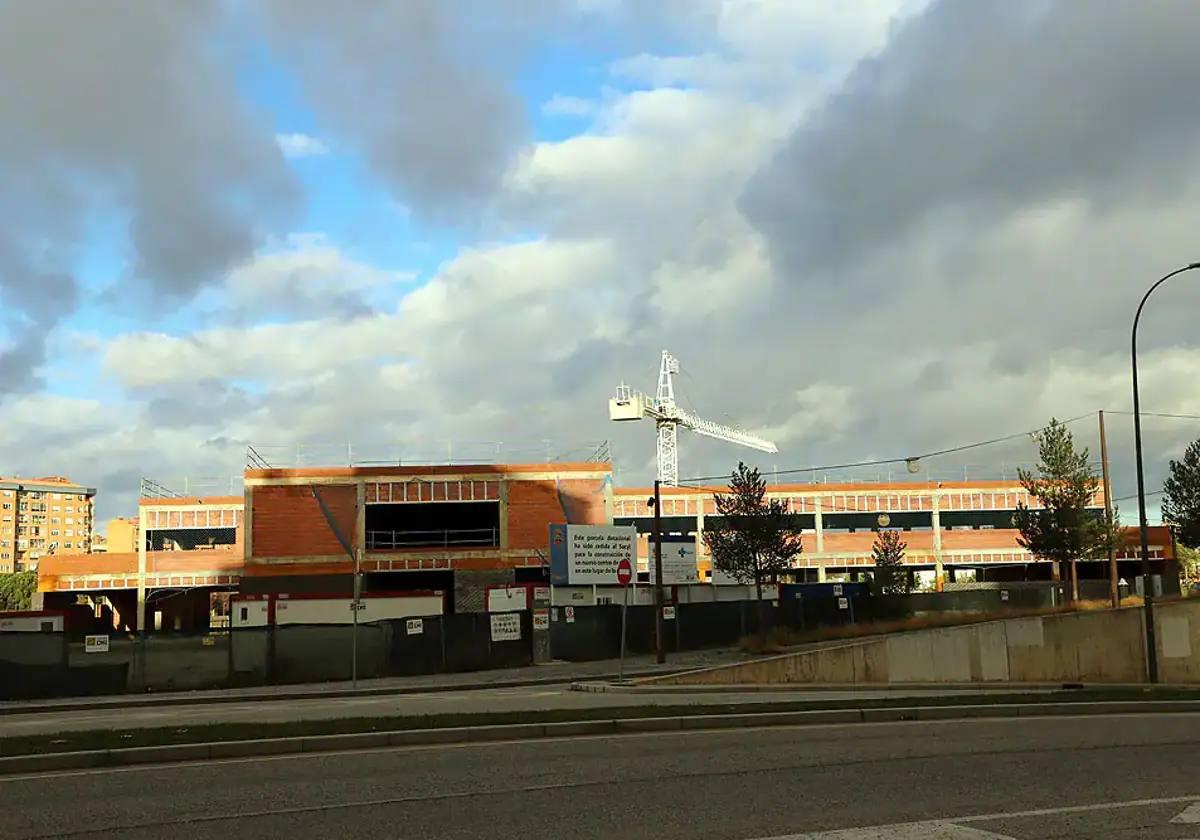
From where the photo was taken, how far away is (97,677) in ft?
95.1

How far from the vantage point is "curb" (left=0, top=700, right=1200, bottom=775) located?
12562mm

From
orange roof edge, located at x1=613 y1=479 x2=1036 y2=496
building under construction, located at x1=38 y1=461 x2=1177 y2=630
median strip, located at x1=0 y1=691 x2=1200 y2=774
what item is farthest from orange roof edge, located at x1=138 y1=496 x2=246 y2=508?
median strip, located at x1=0 y1=691 x2=1200 y2=774

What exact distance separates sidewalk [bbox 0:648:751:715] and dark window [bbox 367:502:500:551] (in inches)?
1053

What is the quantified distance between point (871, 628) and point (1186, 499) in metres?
16.0

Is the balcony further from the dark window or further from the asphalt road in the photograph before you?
the asphalt road

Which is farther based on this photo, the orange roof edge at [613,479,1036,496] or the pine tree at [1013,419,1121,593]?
the orange roof edge at [613,479,1036,496]

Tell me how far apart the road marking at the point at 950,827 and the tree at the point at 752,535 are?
3141 centimetres

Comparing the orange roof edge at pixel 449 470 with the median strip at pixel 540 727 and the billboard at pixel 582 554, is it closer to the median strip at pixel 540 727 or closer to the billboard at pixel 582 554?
the billboard at pixel 582 554

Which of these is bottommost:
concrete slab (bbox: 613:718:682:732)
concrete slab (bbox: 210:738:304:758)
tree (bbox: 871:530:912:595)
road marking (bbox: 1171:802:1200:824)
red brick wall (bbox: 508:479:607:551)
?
concrete slab (bbox: 613:718:682:732)

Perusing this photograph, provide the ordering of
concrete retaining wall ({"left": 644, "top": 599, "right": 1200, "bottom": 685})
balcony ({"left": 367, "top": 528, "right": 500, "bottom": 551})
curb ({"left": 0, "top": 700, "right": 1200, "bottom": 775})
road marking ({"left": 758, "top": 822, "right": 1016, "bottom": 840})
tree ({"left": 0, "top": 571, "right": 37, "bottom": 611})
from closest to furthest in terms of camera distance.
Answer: road marking ({"left": 758, "top": 822, "right": 1016, "bottom": 840}) < curb ({"left": 0, "top": 700, "right": 1200, "bottom": 775}) < concrete retaining wall ({"left": 644, "top": 599, "right": 1200, "bottom": 685}) < balcony ({"left": 367, "top": 528, "right": 500, "bottom": 551}) < tree ({"left": 0, "top": 571, "right": 37, "bottom": 611})

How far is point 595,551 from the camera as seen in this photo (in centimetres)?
4259

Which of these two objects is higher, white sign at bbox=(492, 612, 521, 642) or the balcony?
the balcony

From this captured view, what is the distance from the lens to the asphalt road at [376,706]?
18969 millimetres

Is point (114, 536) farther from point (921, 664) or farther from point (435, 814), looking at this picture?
point (435, 814)
